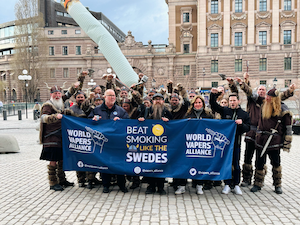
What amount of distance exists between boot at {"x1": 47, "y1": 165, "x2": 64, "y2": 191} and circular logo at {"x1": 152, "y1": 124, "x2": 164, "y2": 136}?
253 centimetres

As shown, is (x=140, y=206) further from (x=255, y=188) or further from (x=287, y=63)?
(x=287, y=63)

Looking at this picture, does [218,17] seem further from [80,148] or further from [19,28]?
[80,148]

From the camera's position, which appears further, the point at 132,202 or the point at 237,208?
the point at 132,202

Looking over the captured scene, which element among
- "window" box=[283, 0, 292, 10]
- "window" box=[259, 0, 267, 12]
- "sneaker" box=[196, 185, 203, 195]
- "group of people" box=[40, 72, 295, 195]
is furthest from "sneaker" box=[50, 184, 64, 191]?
"window" box=[283, 0, 292, 10]

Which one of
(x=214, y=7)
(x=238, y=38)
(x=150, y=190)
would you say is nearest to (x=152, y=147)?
(x=150, y=190)

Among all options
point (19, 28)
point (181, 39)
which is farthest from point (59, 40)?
point (181, 39)

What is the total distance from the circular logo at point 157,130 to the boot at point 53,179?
2.53 metres

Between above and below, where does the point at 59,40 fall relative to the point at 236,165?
above

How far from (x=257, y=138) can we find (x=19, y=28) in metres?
54.5

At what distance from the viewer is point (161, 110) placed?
6.03m

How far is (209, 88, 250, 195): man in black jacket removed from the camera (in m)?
5.75

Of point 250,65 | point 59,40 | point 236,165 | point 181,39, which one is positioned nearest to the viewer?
point 236,165

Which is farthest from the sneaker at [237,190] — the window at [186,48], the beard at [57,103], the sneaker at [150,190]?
the window at [186,48]

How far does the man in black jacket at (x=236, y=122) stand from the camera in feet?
18.9
